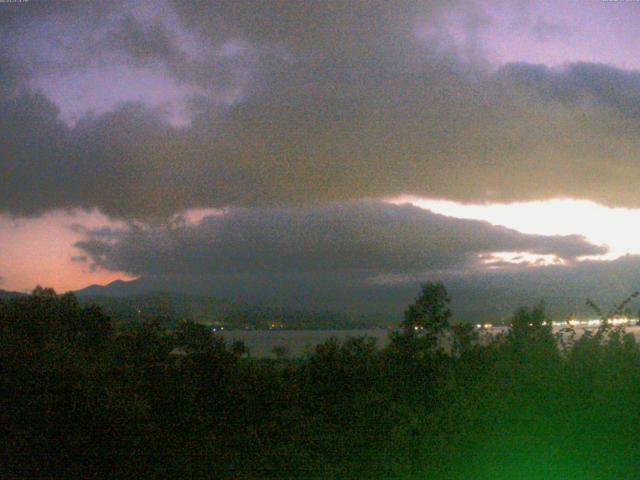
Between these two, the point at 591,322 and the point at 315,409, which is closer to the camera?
the point at 315,409

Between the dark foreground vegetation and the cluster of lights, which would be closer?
the dark foreground vegetation

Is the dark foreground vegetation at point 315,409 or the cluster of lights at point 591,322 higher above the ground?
the cluster of lights at point 591,322

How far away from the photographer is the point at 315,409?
821cm

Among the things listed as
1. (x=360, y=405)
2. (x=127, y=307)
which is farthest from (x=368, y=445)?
(x=127, y=307)

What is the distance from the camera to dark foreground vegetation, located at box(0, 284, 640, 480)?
22.2 ft

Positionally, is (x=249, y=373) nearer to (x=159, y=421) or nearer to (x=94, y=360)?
(x=159, y=421)

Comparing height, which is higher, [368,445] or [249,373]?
[249,373]

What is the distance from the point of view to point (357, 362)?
902 cm

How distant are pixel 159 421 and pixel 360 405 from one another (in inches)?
89.8

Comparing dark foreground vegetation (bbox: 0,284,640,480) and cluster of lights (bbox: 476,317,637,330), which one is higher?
cluster of lights (bbox: 476,317,637,330)

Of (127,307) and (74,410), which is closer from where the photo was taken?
(74,410)

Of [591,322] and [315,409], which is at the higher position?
[591,322]

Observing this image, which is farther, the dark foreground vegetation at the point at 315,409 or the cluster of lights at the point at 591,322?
the cluster of lights at the point at 591,322

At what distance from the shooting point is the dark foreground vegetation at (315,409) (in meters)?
6.76
